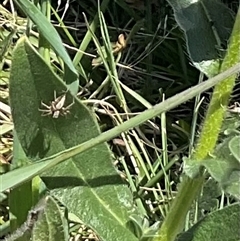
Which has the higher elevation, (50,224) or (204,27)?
(204,27)

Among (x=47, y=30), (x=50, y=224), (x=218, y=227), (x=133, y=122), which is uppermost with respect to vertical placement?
(x=47, y=30)

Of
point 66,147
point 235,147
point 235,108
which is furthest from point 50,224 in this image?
point 235,108

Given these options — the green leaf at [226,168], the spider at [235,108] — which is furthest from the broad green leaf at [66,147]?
the spider at [235,108]

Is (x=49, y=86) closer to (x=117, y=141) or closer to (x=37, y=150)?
(x=37, y=150)

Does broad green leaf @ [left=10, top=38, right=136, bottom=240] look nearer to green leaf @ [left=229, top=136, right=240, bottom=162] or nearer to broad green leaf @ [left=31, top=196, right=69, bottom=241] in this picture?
broad green leaf @ [left=31, top=196, right=69, bottom=241]

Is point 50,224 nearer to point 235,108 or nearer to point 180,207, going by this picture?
point 180,207

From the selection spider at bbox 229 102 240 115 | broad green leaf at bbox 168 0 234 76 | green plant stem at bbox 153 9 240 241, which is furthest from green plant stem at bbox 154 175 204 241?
spider at bbox 229 102 240 115

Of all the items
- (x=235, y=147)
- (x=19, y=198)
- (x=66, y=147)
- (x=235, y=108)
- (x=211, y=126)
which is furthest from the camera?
(x=235, y=108)
